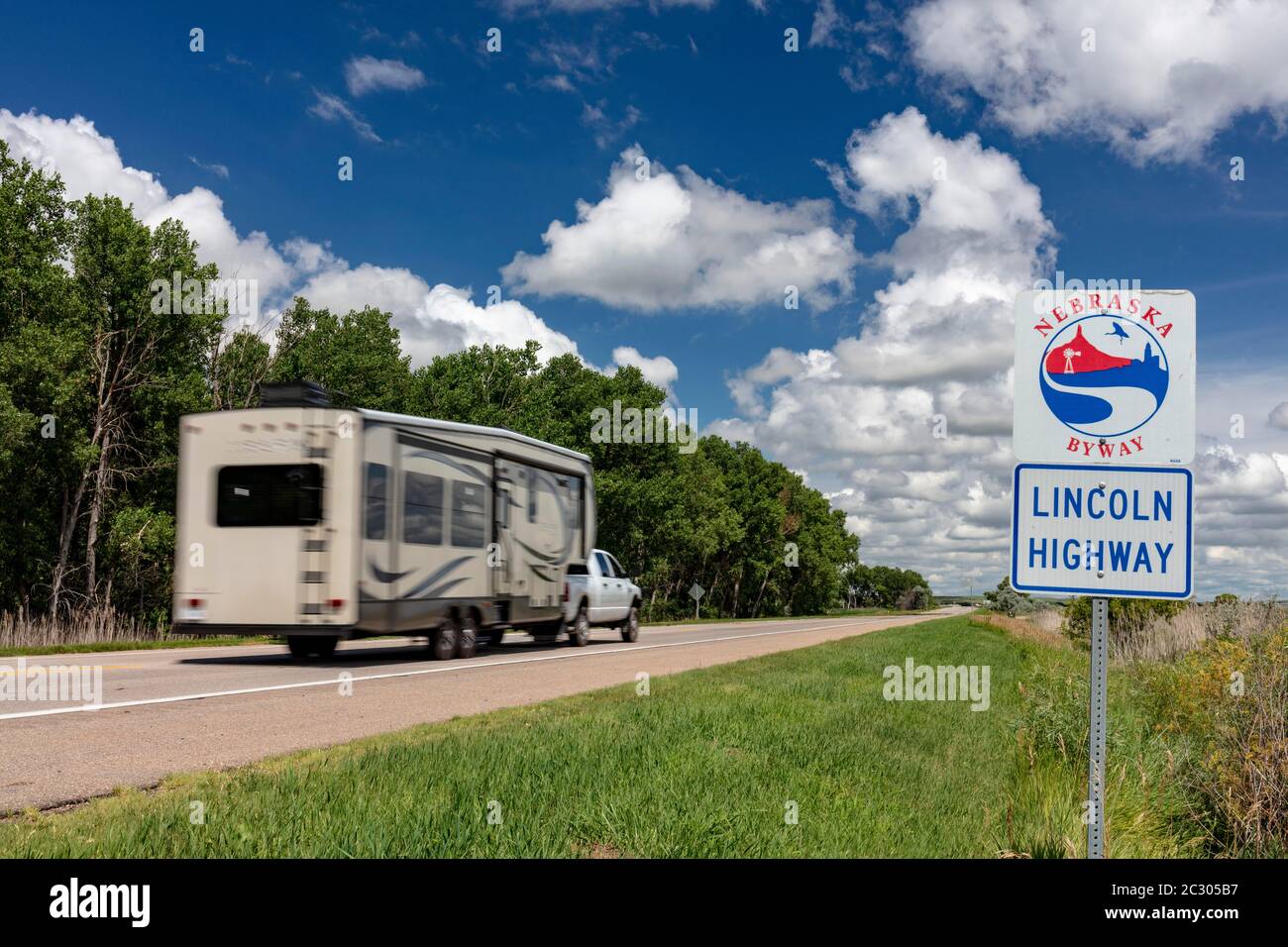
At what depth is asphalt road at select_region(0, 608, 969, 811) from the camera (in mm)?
7046

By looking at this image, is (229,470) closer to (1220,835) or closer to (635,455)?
(1220,835)

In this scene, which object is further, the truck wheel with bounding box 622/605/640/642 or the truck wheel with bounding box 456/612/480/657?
the truck wheel with bounding box 622/605/640/642

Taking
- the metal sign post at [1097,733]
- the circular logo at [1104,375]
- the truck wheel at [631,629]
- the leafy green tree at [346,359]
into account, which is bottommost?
the truck wheel at [631,629]

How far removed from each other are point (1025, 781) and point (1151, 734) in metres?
3.96

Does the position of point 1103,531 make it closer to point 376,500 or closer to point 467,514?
point 376,500

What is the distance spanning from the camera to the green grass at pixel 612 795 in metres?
4.62

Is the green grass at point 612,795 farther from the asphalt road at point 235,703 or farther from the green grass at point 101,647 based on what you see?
the green grass at point 101,647

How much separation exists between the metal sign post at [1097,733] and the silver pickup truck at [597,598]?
17.3 meters

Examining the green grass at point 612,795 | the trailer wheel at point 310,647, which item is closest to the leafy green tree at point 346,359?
the trailer wheel at point 310,647

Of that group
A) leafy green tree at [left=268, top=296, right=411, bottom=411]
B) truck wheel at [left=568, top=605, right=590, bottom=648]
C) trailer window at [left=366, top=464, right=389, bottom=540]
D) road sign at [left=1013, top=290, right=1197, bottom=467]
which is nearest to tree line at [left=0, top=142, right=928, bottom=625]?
leafy green tree at [left=268, top=296, right=411, bottom=411]

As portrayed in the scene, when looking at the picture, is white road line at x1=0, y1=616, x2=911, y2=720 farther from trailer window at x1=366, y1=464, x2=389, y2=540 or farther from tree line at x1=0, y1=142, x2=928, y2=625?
tree line at x1=0, y1=142, x2=928, y2=625

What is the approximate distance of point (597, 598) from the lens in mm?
23031

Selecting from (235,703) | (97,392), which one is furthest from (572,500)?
(97,392)
